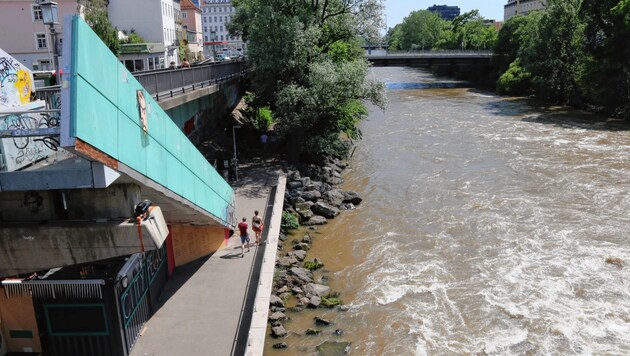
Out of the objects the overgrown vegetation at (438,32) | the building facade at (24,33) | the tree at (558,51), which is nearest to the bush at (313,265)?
the building facade at (24,33)

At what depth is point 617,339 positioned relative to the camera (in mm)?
14109

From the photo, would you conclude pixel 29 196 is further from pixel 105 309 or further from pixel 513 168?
pixel 513 168

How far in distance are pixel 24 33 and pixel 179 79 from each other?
108 feet

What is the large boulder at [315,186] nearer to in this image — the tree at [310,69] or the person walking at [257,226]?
the tree at [310,69]

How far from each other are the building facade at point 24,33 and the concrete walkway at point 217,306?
3849 centimetres

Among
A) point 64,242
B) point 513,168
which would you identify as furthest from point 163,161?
point 513,168

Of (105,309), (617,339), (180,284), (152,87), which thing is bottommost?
(617,339)

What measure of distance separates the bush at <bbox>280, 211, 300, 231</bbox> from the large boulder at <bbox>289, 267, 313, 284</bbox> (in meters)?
3.98

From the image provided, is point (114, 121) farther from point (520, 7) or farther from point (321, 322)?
point (520, 7)

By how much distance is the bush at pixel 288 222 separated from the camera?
22000 millimetres

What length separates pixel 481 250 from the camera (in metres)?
20.0

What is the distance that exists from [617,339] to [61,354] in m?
13.6

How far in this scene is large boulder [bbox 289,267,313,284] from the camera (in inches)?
687

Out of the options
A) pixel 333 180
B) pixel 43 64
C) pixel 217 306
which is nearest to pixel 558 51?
pixel 333 180
